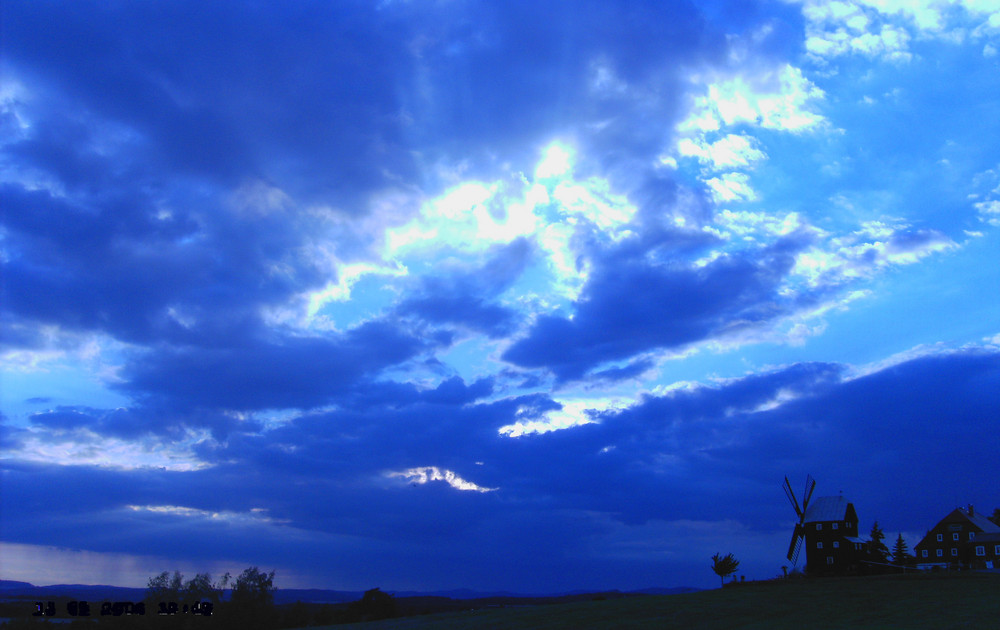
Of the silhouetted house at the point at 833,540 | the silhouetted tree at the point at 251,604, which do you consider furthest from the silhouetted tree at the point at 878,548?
the silhouetted tree at the point at 251,604

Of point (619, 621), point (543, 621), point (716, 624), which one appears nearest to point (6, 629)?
point (543, 621)

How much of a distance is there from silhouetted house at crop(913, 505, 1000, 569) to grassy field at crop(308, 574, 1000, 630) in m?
34.6

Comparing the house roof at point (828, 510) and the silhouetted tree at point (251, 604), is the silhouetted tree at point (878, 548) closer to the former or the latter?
the house roof at point (828, 510)

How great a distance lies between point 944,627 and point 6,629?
8394cm

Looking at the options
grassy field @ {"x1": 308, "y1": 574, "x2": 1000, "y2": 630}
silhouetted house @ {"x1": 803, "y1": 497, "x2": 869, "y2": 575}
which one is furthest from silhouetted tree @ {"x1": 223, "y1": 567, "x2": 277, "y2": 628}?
silhouetted house @ {"x1": 803, "y1": 497, "x2": 869, "y2": 575}

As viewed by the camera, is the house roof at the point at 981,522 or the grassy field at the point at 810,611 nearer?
the grassy field at the point at 810,611

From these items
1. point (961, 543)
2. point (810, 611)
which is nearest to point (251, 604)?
point (810, 611)

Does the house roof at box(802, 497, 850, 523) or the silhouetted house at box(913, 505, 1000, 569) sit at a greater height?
the house roof at box(802, 497, 850, 523)

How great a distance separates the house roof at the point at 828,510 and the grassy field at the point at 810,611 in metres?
23.8

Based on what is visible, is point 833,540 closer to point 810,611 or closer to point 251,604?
point 810,611

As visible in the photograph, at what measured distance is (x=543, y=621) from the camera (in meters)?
45.4

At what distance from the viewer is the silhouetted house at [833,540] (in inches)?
3371

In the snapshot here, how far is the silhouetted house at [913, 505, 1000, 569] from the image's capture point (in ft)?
304

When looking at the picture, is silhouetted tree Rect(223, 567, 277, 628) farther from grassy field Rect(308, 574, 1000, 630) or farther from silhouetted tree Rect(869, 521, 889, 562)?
silhouetted tree Rect(869, 521, 889, 562)
